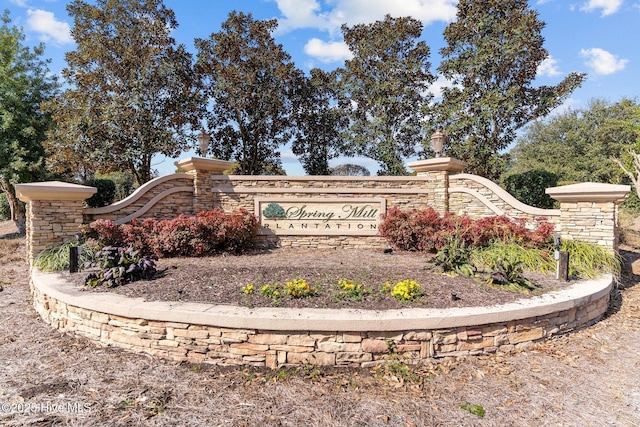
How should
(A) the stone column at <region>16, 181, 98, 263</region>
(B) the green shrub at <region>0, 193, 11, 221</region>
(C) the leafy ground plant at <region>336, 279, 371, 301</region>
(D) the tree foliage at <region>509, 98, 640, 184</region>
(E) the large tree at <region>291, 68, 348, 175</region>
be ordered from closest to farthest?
1. (C) the leafy ground plant at <region>336, 279, 371, 301</region>
2. (A) the stone column at <region>16, 181, 98, 263</region>
3. (E) the large tree at <region>291, 68, 348, 175</region>
4. (B) the green shrub at <region>0, 193, 11, 221</region>
5. (D) the tree foliage at <region>509, 98, 640, 184</region>

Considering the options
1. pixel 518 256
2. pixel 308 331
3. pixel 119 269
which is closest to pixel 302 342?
pixel 308 331

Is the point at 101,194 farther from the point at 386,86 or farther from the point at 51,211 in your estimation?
the point at 386,86

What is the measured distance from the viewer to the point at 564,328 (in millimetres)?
4035

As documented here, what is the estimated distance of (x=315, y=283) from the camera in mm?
4508

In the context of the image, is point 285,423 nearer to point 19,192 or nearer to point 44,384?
point 44,384

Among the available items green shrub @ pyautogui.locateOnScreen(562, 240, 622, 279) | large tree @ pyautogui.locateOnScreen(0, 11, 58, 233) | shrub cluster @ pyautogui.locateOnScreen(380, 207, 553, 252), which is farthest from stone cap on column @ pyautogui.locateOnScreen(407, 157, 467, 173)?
large tree @ pyautogui.locateOnScreen(0, 11, 58, 233)

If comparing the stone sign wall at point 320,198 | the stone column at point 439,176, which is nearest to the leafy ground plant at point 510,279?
the stone sign wall at point 320,198

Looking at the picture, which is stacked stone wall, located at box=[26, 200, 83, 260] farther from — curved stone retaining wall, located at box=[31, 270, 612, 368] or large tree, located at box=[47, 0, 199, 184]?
large tree, located at box=[47, 0, 199, 184]

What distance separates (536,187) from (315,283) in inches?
348

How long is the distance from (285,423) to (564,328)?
11.6 feet

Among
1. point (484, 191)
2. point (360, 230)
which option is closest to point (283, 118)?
point (360, 230)

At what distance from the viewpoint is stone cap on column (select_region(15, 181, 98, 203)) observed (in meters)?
5.87

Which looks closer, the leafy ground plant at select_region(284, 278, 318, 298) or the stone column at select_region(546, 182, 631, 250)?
the leafy ground plant at select_region(284, 278, 318, 298)

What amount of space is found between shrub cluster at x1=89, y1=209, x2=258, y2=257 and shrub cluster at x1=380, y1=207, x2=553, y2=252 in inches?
143
